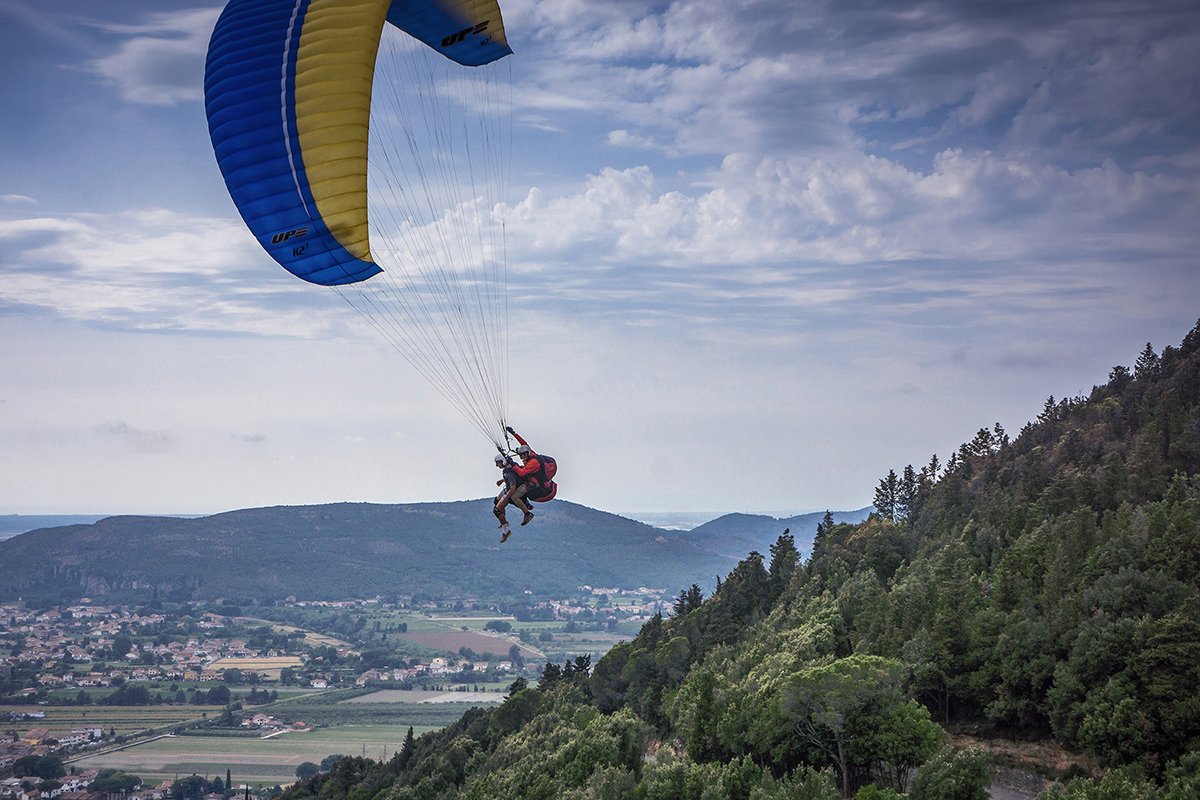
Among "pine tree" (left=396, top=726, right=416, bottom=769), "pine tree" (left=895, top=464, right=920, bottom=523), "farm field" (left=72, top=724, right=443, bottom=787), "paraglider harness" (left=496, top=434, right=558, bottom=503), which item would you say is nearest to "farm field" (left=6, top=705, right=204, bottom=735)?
"farm field" (left=72, top=724, right=443, bottom=787)

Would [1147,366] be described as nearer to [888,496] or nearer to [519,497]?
[888,496]

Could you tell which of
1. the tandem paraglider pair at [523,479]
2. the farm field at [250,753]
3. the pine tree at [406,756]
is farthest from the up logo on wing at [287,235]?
the farm field at [250,753]

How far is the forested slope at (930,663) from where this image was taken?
3183 centimetres

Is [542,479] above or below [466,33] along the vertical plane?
below

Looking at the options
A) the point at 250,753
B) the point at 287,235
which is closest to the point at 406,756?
the point at 287,235

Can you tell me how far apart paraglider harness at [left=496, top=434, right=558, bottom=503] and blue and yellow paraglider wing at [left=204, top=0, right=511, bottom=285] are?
6.93m

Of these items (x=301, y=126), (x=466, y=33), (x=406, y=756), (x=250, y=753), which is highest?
(x=466, y=33)

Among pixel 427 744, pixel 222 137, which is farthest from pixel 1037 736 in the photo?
pixel 427 744

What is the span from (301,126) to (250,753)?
167078 millimetres

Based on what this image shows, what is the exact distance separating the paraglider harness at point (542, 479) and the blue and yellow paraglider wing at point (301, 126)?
273 inches

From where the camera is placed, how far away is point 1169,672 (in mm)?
32406

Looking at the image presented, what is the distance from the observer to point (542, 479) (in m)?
25.5

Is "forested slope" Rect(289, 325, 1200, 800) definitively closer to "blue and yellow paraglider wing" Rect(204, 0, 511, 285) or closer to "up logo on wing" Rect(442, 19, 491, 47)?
"blue and yellow paraglider wing" Rect(204, 0, 511, 285)

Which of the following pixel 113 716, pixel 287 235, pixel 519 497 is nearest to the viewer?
pixel 287 235
